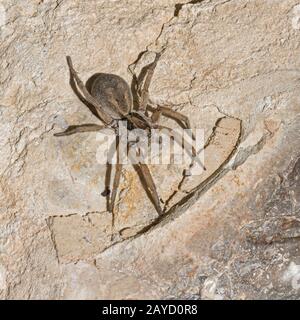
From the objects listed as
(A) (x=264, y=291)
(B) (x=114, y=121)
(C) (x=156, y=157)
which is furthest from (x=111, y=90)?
(A) (x=264, y=291)

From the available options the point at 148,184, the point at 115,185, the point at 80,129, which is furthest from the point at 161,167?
the point at 80,129

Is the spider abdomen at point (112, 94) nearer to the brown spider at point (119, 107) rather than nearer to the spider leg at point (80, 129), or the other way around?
the brown spider at point (119, 107)

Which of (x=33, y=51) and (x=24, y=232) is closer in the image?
(x=24, y=232)

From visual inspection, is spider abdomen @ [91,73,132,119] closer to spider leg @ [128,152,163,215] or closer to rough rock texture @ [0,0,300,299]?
rough rock texture @ [0,0,300,299]

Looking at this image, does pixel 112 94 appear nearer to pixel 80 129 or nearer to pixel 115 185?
pixel 80 129

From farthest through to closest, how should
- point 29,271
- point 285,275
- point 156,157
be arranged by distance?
point 156,157 → point 29,271 → point 285,275

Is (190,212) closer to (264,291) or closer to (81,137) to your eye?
(264,291)

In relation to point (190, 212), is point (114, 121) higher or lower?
higher
